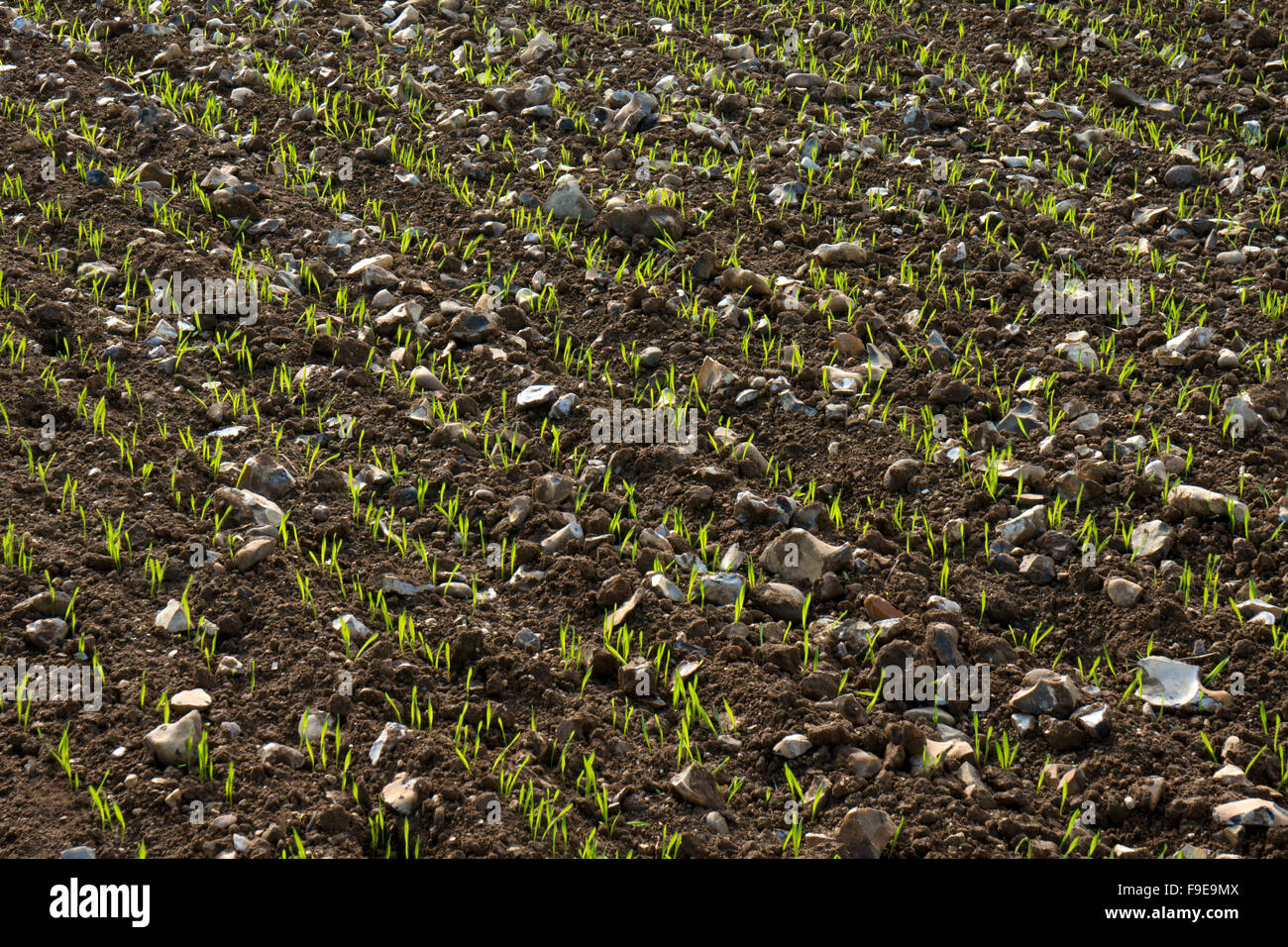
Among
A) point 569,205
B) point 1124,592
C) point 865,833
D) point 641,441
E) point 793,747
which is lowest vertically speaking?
point 865,833

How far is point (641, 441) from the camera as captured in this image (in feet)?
15.0

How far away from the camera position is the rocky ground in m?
3.26

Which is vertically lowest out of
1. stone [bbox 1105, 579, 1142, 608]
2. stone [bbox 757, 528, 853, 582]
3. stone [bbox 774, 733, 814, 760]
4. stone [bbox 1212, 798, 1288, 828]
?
stone [bbox 1212, 798, 1288, 828]

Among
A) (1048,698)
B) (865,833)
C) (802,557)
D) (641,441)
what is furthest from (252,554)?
(1048,698)

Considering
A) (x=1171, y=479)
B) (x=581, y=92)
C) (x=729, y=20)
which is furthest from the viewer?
(x=729, y=20)

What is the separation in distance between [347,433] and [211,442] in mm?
512

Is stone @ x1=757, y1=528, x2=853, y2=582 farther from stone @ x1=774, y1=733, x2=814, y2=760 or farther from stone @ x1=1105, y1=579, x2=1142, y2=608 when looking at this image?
stone @ x1=1105, y1=579, x2=1142, y2=608

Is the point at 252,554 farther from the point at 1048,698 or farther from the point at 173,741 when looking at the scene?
the point at 1048,698

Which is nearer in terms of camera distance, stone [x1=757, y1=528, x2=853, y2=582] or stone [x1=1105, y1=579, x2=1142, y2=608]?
stone [x1=1105, y1=579, x2=1142, y2=608]

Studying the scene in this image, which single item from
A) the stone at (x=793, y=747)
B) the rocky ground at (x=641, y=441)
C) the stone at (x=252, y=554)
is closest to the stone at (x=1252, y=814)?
the rocky ground at (x=641, y=441)

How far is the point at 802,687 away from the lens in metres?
3.56

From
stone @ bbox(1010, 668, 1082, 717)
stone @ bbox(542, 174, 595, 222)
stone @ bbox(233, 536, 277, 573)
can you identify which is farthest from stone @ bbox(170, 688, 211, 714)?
stone @ bbox(542, 174, 595, 222)
